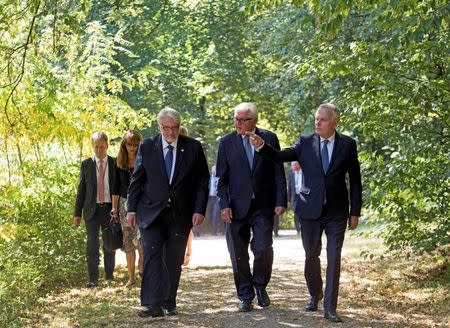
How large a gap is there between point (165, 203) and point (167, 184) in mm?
203

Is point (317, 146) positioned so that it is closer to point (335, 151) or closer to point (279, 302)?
point (335, 151)

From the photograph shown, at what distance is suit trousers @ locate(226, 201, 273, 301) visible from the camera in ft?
34.3

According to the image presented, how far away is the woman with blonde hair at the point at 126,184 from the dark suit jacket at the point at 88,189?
413 millimetres

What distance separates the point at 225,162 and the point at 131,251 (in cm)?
342

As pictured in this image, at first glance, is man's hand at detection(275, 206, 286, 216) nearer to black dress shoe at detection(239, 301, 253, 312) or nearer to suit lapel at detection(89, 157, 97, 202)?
black dress shoe at detection(239, 301, 253, 312)

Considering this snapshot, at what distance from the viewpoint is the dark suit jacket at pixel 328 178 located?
999 centimetres

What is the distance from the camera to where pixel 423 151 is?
12.0m

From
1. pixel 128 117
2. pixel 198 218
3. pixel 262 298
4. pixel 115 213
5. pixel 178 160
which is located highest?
pixel 128 117

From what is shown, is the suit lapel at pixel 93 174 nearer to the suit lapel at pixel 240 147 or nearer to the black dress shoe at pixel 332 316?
the suit lapel at pixel 240 147

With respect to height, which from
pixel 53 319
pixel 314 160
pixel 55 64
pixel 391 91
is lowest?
pixel 53 319

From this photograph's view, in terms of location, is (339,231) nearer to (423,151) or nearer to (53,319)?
(423,151)

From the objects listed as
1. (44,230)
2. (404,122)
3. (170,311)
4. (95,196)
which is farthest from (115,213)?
(404,122)

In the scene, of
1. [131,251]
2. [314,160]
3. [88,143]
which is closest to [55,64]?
[88,143]

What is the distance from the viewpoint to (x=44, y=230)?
46.5ft
